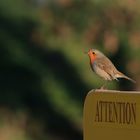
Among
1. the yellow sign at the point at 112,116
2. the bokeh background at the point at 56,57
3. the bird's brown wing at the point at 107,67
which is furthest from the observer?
the bokeh background at the point at 56,57

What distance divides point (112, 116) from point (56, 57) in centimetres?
875

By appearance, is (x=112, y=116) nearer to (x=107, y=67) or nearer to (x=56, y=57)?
(x=107, y=67)

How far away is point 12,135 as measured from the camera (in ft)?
35.7

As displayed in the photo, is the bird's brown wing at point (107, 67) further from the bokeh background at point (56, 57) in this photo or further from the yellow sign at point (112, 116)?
the bokeh background at point (56, 57)

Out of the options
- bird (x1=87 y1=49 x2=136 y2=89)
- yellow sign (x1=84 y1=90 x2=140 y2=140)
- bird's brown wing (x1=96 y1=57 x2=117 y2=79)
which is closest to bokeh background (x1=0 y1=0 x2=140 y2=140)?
bird (x1=87 y1=49 x2=136 y2=89)

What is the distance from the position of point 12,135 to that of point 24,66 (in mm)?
1476

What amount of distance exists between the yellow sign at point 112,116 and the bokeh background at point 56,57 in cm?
712

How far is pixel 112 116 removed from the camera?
3666 mm

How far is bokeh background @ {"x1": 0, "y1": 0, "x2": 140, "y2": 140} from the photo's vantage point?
11297 millimetres

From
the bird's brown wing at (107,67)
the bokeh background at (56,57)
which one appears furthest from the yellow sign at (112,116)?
the bokeh background at (56,57)

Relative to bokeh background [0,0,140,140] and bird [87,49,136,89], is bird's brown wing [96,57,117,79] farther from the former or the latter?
bokeh background [0,0,140,140]

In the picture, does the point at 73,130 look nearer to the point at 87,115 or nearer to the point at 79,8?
the point at 79,8

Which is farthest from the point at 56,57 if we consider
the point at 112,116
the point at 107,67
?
the point at 112,116

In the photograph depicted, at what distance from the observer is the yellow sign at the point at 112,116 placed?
11.6 feet
